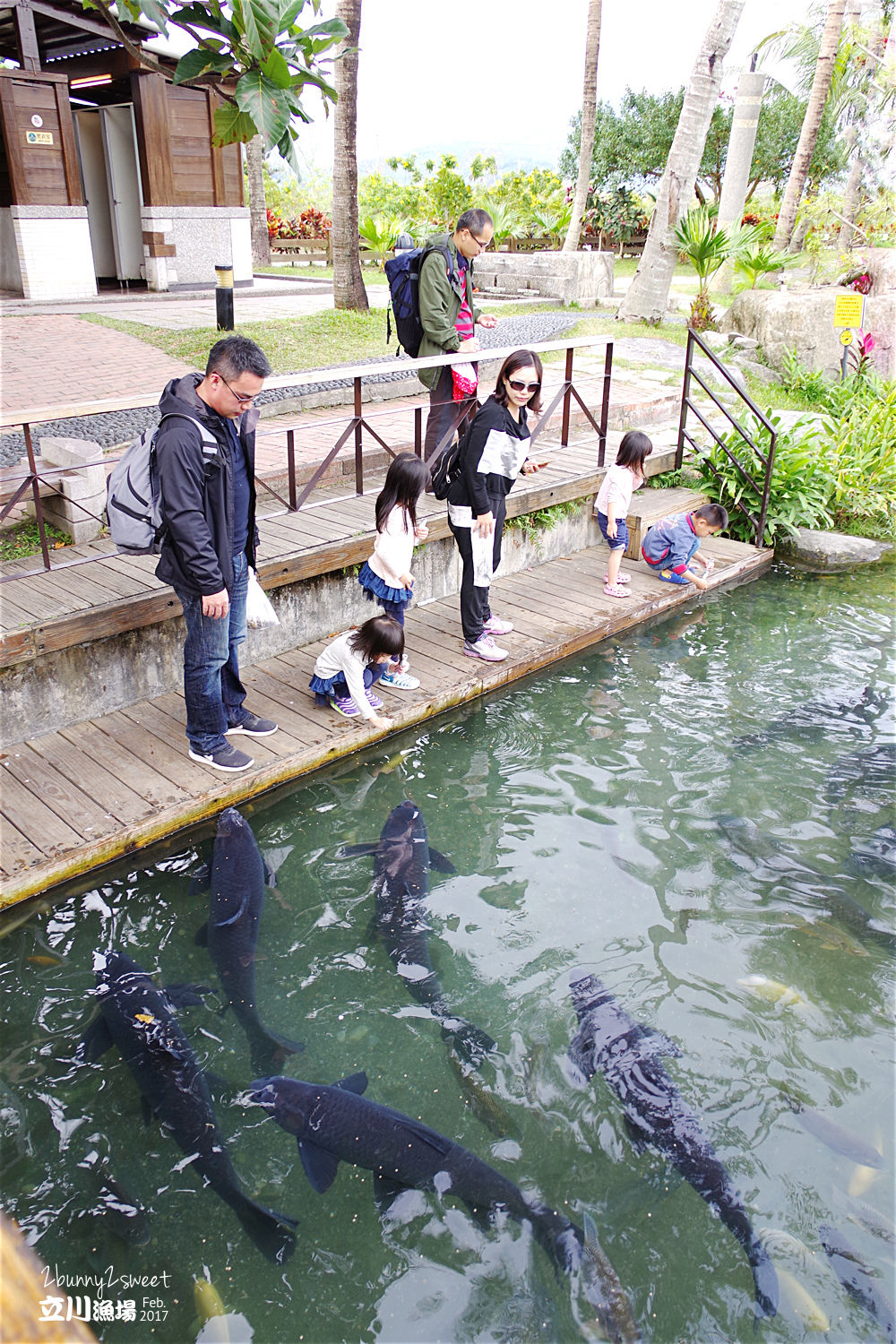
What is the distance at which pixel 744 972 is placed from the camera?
13.0ft

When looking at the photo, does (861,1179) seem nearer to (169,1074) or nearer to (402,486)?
(169,1074)

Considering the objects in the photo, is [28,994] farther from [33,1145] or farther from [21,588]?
[21,588]

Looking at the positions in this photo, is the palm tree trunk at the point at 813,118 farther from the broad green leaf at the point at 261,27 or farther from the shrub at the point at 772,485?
the broad green leaf at the point at 261,27

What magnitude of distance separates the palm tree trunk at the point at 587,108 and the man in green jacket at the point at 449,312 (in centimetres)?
1351

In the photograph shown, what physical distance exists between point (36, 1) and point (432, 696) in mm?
13758

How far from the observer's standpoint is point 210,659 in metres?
4.50

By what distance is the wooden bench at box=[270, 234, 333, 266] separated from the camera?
24.1 m

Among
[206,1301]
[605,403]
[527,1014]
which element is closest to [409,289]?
[605,403]

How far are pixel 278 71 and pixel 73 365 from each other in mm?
6031

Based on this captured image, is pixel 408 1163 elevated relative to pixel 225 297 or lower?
lower

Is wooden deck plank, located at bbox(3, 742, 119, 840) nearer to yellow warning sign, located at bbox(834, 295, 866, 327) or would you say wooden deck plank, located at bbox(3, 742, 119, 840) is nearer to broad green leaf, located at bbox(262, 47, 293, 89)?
broad green leaf, located at bbox(262, 47, 293, 89)

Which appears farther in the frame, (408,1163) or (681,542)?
(681,542)

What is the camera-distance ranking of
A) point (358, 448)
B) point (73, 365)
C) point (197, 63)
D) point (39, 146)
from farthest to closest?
point (39, 146) < point (73, 365) < point (358, 448) < point (197, 63)

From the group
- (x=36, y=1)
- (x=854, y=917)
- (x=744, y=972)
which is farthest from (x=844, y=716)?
(x=36, y=1)
